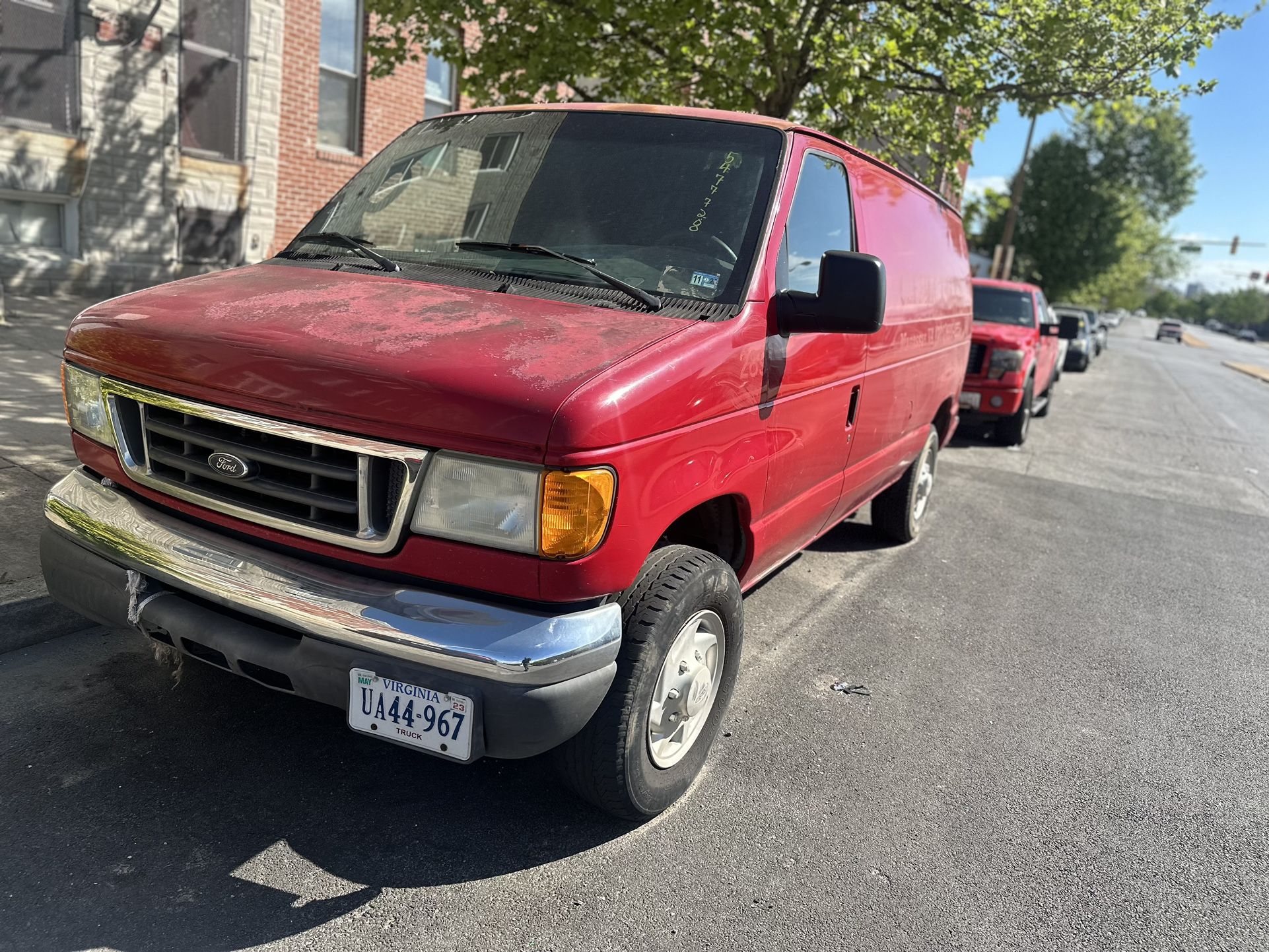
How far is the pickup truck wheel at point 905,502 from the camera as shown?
620cm

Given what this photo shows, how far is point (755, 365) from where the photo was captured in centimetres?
312

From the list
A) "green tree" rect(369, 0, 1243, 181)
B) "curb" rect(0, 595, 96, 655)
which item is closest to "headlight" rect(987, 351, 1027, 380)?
"green tree" rect(369, 0, 1243, 181)

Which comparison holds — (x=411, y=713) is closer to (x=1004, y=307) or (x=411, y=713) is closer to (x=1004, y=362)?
(x=1004, y=362)

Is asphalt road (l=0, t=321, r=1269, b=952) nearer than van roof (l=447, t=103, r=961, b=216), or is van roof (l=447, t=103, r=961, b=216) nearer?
asphalt road (l=0, t=321, r=1269, b=952)

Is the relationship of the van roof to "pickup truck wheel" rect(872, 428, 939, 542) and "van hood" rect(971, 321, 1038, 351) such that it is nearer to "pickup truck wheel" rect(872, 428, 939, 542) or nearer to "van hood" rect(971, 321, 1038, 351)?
"pickup truck wheel" rect(872, 428, 939, 542)

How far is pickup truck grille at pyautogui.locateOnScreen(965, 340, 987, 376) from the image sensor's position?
10.6 meters

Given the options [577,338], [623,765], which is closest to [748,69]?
[577,338]

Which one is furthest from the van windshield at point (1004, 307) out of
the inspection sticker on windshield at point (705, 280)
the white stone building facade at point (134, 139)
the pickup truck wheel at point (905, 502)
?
the inspection sticker on windshield at point (705, 280)

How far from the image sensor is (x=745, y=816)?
3.11m

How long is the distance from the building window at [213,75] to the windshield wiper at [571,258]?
29.8 ft

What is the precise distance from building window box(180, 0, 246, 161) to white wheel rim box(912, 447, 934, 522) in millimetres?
8906

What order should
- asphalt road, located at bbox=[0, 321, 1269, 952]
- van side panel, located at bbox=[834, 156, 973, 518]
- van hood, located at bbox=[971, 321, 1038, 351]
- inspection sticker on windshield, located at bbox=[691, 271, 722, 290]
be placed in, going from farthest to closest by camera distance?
van hood, located at bbox=[971, 321, 1038, 351], van side panel, located at bbox=[834, 156, 973, 518], inspection sticker on windshield, located at bbox=[691, 271, 722, 290], asphalt road, located at bbox=[0, 321, 1269, 952]

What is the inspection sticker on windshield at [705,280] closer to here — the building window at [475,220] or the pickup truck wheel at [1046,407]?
the building window at [475,220]

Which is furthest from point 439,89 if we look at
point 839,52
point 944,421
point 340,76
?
point 944,421
